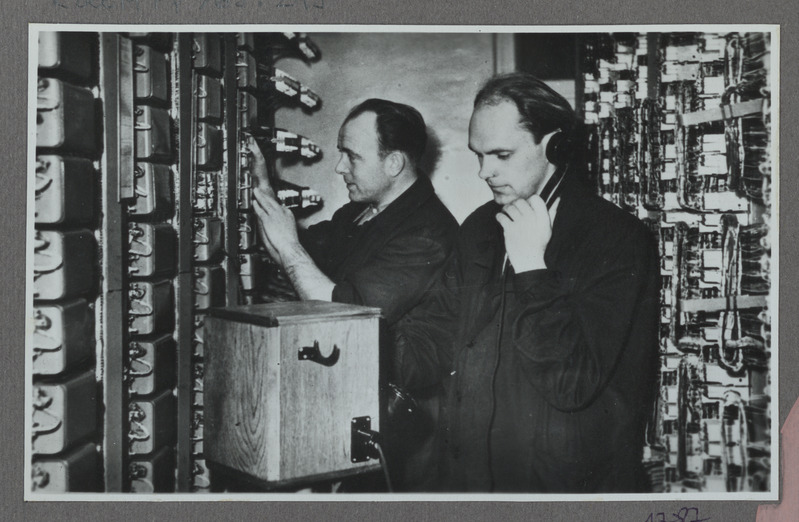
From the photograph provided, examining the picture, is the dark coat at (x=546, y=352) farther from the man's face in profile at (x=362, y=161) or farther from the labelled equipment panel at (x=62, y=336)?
the labelled equipment panel at (x=62, y=336)

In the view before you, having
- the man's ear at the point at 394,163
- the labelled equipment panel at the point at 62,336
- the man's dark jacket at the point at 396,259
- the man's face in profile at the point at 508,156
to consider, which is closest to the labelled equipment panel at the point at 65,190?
the labelled equipment panel at the point at 62,336

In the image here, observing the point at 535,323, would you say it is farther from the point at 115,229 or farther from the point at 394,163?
the point at 115,229

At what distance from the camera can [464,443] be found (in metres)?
1.46

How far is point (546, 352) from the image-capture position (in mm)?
1449

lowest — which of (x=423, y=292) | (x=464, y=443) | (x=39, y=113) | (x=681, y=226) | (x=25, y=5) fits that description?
(x=464, y=443)

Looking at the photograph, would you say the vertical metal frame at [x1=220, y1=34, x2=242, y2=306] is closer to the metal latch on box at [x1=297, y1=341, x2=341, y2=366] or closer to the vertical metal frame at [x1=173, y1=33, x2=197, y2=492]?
the vertical metal frame at [x1=173, y1=33, x2=197, y2=492]

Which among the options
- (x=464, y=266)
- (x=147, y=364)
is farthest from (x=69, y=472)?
(x=464, y=266)

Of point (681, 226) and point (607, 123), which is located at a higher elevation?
point (607, 123)

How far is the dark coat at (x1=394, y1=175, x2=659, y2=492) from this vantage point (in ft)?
4.76

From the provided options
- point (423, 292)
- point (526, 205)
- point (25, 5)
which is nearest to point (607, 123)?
point (526, 205)

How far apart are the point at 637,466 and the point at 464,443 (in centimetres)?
34

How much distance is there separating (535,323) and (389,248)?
12.2 inches

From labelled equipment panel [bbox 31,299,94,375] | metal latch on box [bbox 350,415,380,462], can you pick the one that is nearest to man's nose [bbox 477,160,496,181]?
metal latch on box [bbox 350,415,380,462]
